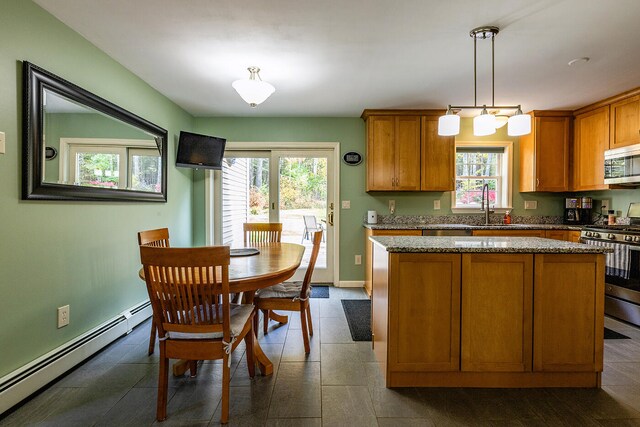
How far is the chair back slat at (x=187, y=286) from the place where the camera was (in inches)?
58.7

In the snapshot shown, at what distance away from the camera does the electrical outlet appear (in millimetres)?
2045

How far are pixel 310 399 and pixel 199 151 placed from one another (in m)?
3.00

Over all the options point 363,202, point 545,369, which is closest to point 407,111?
point 363,202

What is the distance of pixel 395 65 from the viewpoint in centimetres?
271

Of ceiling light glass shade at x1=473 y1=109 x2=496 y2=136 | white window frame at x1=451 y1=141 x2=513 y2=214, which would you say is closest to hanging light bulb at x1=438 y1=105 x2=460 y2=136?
ceiling light glass shade at x1=473 y1=109 x2=496 y2=136

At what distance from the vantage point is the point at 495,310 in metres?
1.87

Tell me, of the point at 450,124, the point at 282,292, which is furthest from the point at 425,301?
the point at 450,124

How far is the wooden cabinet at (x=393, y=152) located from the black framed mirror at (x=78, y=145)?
252 cm

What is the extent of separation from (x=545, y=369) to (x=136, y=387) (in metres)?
2.47

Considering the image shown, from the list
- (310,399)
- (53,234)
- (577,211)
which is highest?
(577,211)

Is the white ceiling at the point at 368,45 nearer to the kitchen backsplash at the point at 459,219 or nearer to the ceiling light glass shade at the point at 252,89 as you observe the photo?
the ceiling light glass shade at the point at 252,89

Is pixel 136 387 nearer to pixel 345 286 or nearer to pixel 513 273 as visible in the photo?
pixel 513 273

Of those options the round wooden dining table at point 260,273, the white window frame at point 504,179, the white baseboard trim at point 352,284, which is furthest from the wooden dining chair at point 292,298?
the white window frame at point 504,179

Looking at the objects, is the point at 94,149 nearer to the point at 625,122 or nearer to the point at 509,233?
the point at 509,233
